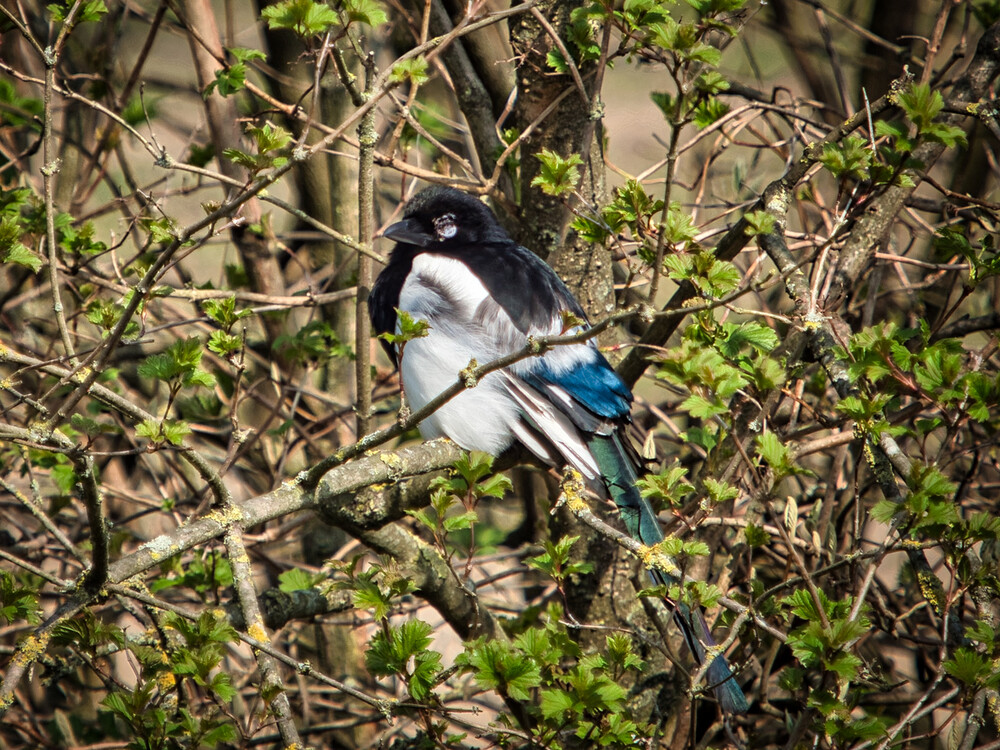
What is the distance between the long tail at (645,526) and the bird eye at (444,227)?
30.8 inches

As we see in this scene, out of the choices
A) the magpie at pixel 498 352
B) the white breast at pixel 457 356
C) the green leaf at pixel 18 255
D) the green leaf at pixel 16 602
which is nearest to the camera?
the green leaf at pixel 16 602

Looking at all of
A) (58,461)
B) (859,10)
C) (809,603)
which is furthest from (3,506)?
(859,10)

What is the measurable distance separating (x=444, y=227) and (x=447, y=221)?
0.07ft

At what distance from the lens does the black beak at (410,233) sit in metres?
2.69

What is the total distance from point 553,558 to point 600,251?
3.33 ft

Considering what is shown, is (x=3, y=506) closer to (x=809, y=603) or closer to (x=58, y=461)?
(x=58, y=461)

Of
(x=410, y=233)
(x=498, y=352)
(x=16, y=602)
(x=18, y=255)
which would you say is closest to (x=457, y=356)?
(x=498, y=352)

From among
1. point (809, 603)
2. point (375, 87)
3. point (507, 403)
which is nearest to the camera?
point (809, 603)

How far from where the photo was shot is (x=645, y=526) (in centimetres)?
226

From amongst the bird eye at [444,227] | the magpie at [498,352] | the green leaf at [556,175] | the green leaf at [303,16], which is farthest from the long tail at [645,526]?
the green leaf at [303,16]

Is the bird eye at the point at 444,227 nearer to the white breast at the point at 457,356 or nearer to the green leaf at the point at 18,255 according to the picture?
the white breast at the point at 457,356

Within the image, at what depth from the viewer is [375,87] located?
176 centimetres

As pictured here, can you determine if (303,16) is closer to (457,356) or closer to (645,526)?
(457,356)

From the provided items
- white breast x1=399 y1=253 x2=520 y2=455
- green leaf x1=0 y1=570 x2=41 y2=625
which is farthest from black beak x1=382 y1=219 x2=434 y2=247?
green leaf x1=0 y1=570 x2=41 y2=625
